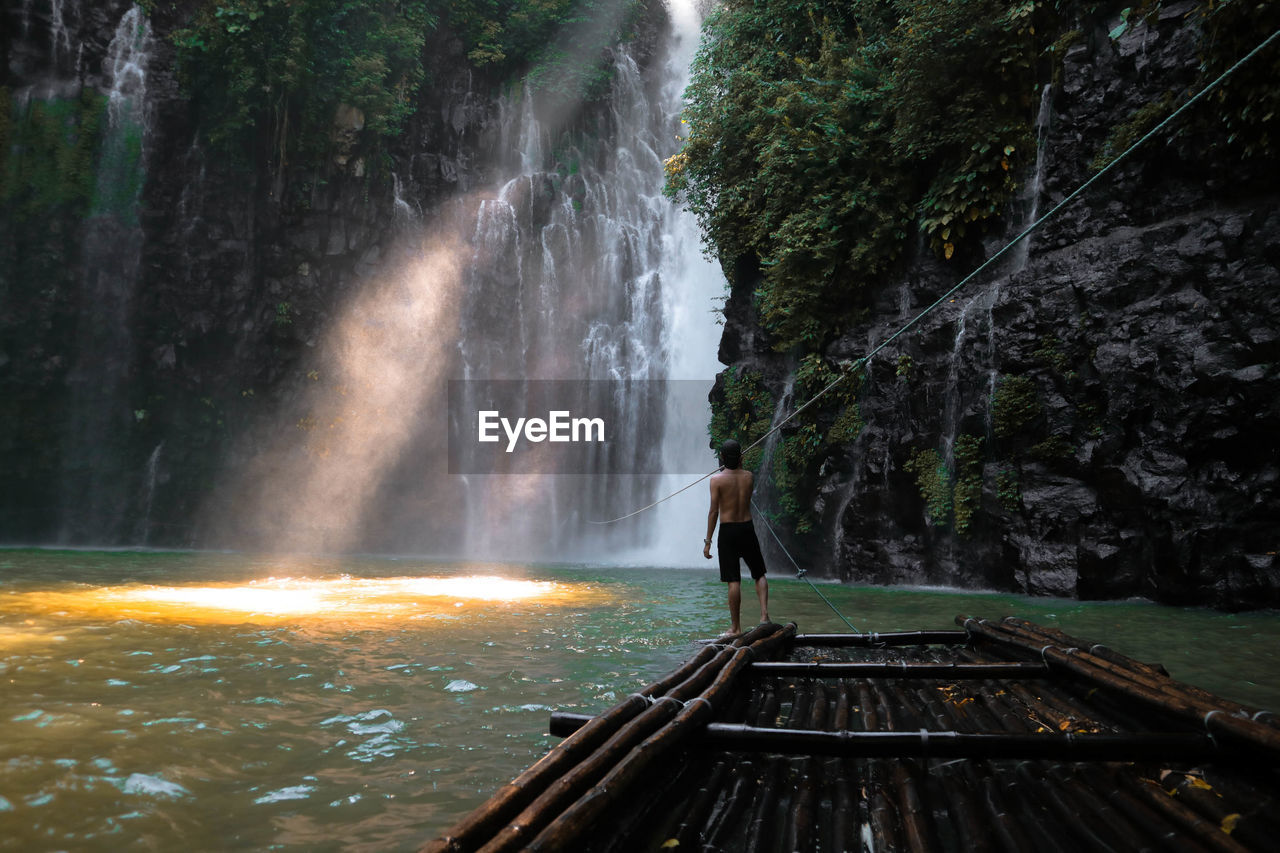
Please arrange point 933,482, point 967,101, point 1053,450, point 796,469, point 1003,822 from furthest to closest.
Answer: point 796,469, point 967,101, point 933,482, point 1053,450, point 1003,822

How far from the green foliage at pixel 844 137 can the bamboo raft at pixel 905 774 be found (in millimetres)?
10332

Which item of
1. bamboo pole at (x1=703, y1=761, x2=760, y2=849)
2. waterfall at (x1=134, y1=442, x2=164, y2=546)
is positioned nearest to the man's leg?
bamboo pole at (x1=703, y1=761, x2=760, y2=849)

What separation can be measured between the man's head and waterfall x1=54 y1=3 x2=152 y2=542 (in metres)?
22.3

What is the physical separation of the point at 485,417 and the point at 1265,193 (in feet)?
64.6

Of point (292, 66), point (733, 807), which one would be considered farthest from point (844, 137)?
point (292, 66)

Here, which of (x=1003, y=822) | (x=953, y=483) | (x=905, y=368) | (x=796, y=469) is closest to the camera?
(x=1003, y=822)

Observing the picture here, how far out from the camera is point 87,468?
22.1 m

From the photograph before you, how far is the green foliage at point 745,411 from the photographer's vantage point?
1599 centimetres

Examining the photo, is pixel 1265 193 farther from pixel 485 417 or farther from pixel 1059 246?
pixel 485 417

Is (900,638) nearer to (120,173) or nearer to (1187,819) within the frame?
(1187,819)

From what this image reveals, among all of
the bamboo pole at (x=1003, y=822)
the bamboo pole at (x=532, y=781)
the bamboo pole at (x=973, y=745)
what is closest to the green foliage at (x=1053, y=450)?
the bamboo pole at (x=973, y=745)

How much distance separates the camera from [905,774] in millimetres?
2990

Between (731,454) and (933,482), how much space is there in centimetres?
670

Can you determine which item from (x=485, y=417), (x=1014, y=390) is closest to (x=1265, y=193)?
(x=1014, y=390)
